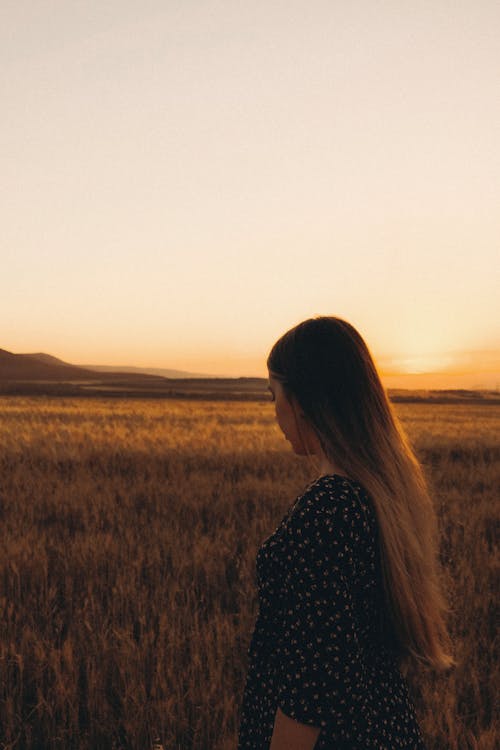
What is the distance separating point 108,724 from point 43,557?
8.83 ft

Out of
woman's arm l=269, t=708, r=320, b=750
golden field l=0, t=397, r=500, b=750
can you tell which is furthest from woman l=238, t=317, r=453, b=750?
golden field l=0, t=397, r=500, b=750

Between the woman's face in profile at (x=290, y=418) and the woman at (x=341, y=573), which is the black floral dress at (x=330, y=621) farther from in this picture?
the woman's face in profile at (x=290, y=418)

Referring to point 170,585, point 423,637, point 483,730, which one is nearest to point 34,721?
point 170,585

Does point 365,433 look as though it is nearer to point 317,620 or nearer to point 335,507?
point 335,507

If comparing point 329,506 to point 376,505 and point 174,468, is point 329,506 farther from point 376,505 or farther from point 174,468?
point 174,468

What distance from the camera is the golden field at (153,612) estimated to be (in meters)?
3.02

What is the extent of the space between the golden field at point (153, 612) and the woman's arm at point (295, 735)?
6.13ft

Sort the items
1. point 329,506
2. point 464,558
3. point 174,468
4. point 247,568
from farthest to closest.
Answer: point 174,468
point 464,558
point 247,568
point 329,506

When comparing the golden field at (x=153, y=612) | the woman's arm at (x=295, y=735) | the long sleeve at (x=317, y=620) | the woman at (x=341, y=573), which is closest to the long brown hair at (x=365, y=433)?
the woman at (x=341, y=573)

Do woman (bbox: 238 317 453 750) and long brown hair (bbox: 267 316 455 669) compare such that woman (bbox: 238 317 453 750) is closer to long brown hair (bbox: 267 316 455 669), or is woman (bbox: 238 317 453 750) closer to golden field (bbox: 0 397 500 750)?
long brown hair (bbox: 267 316 455 669)

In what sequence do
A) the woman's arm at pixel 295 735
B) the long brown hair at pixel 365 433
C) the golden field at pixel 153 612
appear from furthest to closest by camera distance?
the golden field at pixel 153 612, the long brown hair at pixel 365 433, the woman's arm at pixel 295 735

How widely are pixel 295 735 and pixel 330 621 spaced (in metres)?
0.23

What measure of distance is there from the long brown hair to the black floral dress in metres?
0.04

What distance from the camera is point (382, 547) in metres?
1.39
